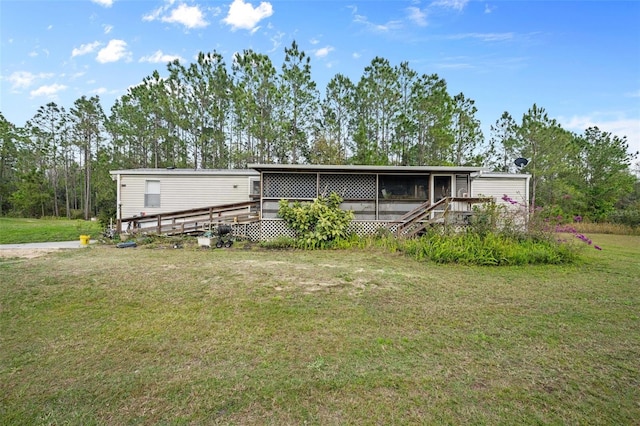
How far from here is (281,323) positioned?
3.37 m

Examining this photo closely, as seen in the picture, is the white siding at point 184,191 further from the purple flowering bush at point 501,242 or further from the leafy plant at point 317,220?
the purple flowering bush at point 501,242

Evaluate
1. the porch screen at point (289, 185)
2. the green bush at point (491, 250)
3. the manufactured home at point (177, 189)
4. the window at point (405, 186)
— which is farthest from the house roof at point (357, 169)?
the green bush at point (491, 250)

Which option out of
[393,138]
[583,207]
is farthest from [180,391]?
[583,207]

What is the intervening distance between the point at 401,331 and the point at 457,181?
9.87 meters

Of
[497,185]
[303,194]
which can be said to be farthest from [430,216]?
[497,185]

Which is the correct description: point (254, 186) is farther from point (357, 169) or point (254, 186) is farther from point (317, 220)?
point (357, 169)

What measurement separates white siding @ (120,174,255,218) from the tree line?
742cm

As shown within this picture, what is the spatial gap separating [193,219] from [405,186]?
8344 mm

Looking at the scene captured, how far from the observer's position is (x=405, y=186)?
10992 millimetres

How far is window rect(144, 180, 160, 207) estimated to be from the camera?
40.8 ft

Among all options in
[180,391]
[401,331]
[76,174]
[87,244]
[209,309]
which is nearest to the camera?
[180,391]

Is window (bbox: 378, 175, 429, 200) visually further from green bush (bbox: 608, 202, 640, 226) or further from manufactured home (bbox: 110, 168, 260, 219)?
green bush (bbox: 608, 202, 640, 226)

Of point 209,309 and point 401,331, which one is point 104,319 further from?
point 401,331

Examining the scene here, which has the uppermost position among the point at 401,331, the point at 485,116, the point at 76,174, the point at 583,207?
the point at 485,116
